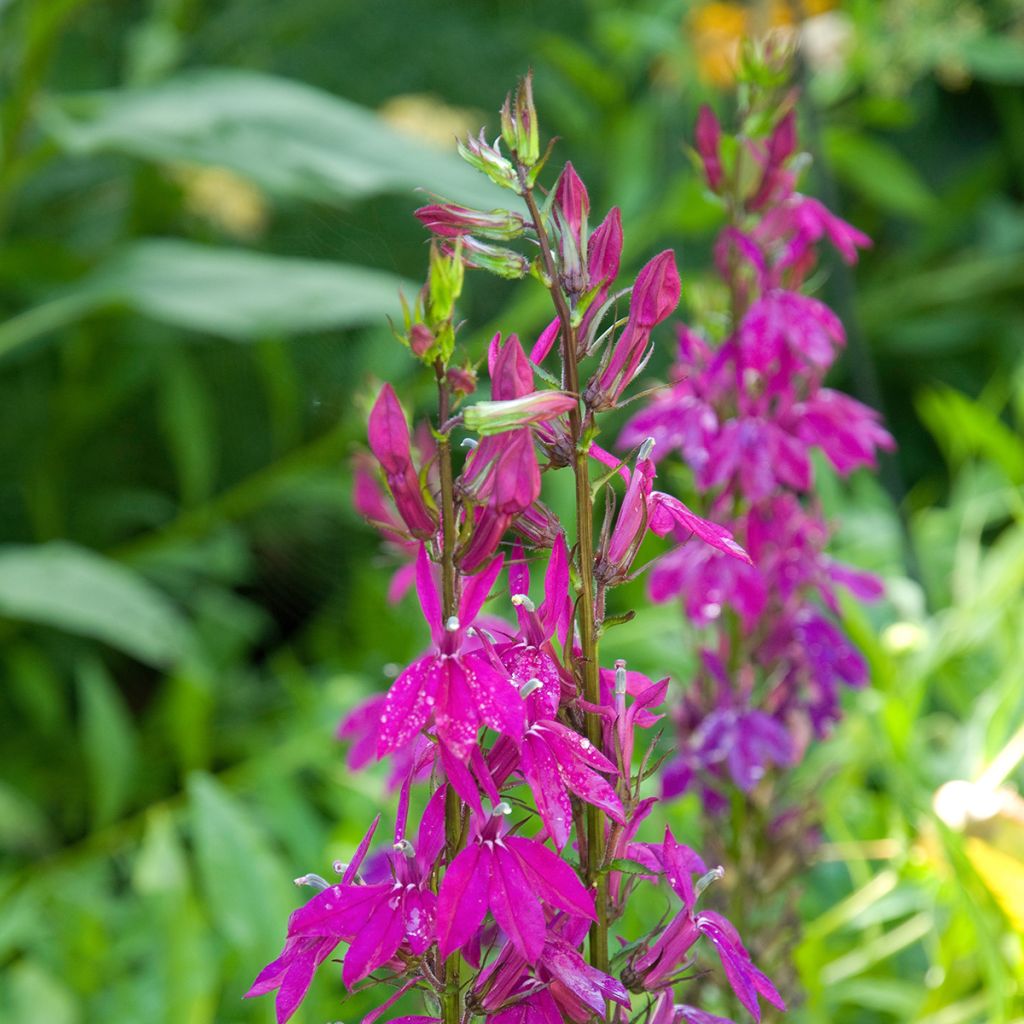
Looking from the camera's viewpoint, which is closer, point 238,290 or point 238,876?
point 238,876

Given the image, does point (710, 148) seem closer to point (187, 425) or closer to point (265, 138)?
point (265, 138)

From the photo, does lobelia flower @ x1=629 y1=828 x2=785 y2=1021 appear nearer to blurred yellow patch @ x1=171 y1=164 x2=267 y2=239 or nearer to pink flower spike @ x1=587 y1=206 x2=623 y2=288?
pink flower spike @ x1=587 y1=206 x2=623 y2=288

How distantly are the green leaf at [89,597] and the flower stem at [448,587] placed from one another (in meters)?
0.47

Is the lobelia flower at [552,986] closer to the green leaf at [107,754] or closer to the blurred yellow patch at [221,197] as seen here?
the green leaf at [107,754]

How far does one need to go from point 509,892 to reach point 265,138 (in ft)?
2.25

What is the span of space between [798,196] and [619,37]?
31.0 inches

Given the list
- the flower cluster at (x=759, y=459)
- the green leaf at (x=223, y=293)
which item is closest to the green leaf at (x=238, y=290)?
the green leaf at (x=223, y=293)

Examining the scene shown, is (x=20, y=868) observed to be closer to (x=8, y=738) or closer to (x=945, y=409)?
(x=8, y=738)

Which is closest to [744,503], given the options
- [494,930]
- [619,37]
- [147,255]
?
[494,930]

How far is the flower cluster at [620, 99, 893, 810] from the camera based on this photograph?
377 millimetres

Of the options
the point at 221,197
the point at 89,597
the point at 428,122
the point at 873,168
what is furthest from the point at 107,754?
the point at 873,168

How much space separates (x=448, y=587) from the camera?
0.75 feet

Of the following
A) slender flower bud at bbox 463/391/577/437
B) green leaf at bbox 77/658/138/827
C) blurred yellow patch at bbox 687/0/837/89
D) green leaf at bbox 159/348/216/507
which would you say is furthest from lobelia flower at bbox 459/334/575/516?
blurred yellow patch at bbox 687/0/837/89

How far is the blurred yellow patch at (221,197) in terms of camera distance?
113 cm
